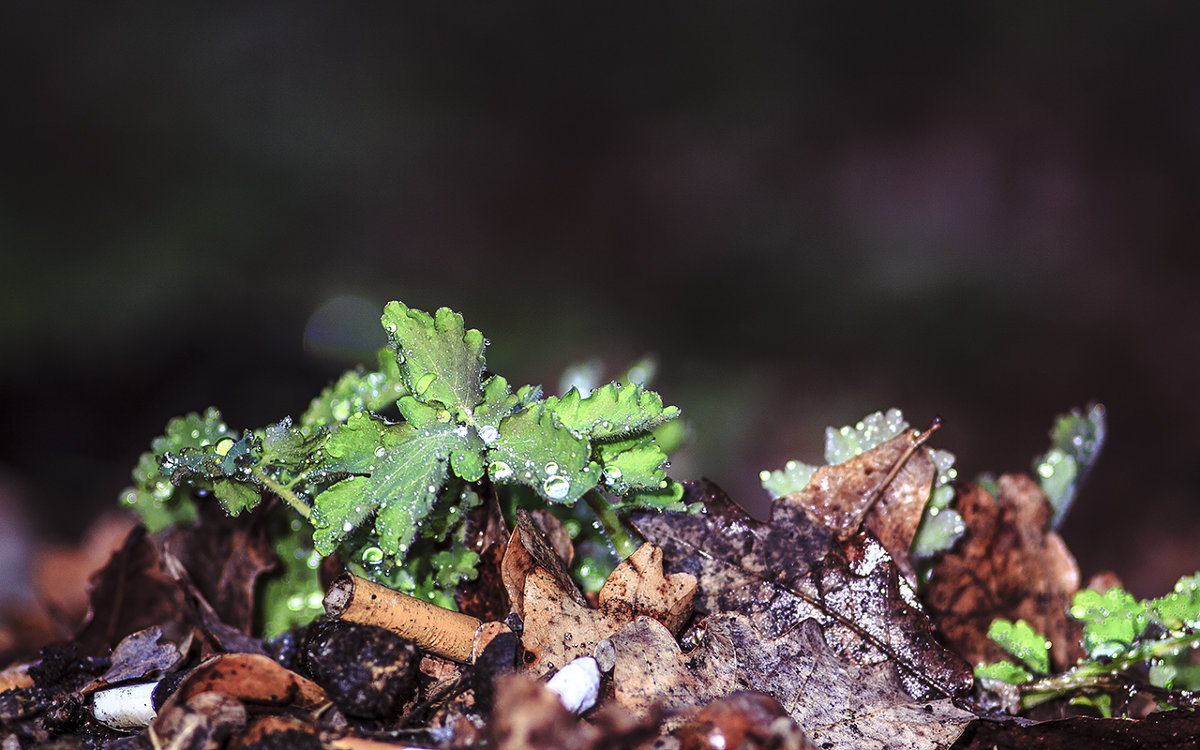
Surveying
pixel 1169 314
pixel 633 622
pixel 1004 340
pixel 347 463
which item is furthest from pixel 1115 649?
pixel 1169 314

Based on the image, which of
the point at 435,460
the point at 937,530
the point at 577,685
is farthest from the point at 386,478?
the point at 937,530

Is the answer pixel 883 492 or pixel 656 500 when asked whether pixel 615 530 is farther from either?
pixel 883 492

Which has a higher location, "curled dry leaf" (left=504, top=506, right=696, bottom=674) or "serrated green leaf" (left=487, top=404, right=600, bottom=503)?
"serrated green leaf" (left=487, top=404, right=600, bottom=503)

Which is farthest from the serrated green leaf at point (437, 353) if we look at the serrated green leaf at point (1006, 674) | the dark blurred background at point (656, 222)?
the dark blurred background at point (656, 222)

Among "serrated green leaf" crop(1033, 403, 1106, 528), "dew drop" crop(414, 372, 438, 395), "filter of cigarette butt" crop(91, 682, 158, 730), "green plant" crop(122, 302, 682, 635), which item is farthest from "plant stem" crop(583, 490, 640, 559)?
"serrated green leaf" crop(1033, 403, 1106, 528)

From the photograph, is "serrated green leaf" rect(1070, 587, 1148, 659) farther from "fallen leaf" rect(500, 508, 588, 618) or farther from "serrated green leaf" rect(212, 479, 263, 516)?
"serrated green leaf" rect(212, 479, 263, 516)

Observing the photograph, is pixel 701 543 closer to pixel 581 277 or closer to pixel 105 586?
pixel 105 586
